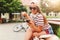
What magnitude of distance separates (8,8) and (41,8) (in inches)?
15.5

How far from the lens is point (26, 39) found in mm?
2436

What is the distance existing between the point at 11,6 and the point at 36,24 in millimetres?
366

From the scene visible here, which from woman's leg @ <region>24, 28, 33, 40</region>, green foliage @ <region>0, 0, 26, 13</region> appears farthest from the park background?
woman's leg @ <region>24, 28, 33, 40</region>

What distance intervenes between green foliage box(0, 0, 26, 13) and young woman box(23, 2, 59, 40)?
0.09m

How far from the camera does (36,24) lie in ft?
7.87

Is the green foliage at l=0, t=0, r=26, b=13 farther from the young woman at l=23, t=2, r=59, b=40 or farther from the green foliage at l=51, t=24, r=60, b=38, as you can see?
the green foliage at l=51, t=24, r=60, b=38

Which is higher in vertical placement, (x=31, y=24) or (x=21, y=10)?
(x=21, y=10)

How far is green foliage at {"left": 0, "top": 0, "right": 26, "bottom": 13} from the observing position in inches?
95.0

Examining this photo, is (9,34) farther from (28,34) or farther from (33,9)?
(33,9)

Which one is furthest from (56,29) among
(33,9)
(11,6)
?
(11,6)

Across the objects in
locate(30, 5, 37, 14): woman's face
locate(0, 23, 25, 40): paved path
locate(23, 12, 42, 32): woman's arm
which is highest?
locate(30, 5, 37, 14): woman's face

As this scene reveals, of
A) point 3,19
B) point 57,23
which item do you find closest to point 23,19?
point 3,19

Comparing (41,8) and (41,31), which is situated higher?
(41,8)

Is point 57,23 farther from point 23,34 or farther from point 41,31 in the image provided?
point 23,34
